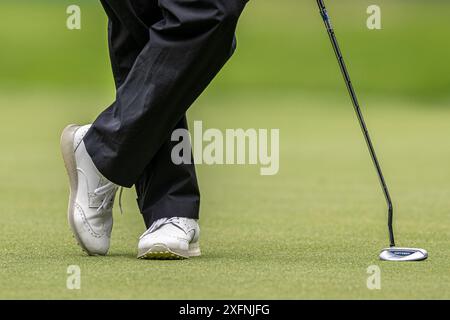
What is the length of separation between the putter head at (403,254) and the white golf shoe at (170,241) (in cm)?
52

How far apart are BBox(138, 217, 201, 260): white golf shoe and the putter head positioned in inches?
20.4

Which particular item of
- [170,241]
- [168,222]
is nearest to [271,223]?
[168,222]

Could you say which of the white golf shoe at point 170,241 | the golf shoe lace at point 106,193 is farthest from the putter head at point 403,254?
the golf shoe lace at point 106,193

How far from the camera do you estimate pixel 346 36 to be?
13.4 metres

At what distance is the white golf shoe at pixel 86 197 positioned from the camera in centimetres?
370

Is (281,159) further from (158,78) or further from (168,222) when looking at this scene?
(158,78)

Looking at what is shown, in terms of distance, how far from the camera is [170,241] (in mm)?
3605

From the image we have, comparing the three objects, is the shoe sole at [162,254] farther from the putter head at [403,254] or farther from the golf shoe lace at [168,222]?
the putter head at [403,254]

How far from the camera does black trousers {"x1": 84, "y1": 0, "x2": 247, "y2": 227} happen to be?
3.43 meters

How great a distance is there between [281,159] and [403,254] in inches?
143

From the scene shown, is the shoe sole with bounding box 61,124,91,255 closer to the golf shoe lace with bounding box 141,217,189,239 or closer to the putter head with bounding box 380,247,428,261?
the golf shoe lace with bounding box 141,217,189,239

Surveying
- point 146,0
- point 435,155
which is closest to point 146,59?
point 146,0

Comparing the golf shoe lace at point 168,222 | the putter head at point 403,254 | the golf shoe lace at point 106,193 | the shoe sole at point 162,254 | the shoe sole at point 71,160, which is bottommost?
the putter head at point 403,254
